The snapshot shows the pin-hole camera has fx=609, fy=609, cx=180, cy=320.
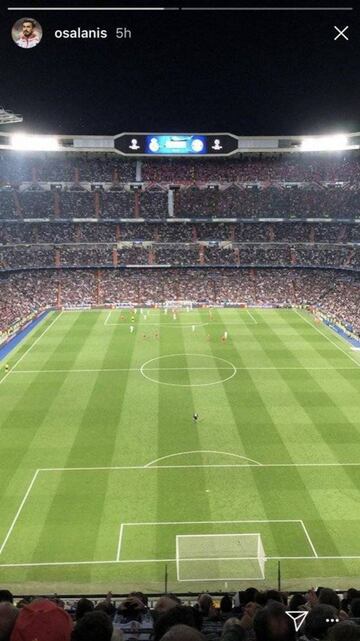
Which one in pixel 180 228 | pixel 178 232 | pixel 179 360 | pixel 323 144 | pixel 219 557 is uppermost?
pixel 323 144

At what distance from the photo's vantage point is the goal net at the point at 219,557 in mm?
20188

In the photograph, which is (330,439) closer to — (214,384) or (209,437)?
(209,437)

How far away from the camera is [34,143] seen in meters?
80.4

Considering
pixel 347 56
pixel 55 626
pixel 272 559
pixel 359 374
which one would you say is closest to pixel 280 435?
pixel 272 559

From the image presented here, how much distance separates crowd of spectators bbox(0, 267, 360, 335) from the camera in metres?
78.6

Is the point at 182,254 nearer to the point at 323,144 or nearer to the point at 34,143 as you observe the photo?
the point at 323,144

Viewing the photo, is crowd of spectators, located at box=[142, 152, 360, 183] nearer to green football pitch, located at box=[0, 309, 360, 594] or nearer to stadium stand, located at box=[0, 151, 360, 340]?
stadium stand, located at box=[0, 151, 360, 340]

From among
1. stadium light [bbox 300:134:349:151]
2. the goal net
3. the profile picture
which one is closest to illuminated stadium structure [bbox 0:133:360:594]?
the goal net

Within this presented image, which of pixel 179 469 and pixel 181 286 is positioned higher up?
pixel 181 286

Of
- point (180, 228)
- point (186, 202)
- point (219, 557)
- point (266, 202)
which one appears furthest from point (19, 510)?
point (266, 202)

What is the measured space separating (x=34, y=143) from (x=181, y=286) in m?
27.1

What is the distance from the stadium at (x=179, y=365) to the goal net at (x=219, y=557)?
0.24 ft

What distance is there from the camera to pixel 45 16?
13.3m

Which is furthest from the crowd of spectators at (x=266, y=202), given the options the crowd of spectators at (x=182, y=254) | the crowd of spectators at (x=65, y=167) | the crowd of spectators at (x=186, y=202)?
the crowd of spectators at (x=65, y=167)
